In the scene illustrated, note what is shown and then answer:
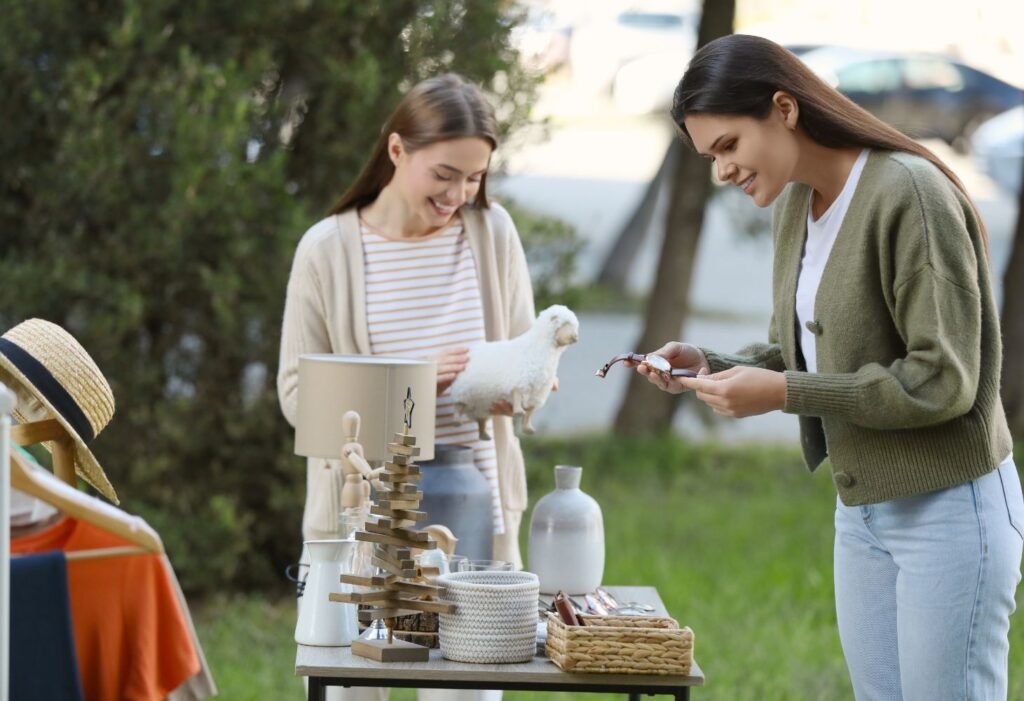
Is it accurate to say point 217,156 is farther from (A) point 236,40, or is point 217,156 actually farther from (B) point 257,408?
(B) point 257,408

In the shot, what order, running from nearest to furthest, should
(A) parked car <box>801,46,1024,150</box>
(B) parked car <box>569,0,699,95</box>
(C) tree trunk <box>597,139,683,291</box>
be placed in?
(C) tree trunk <box>597,139,683,291</box> < (A) parked car <box>801,46,1024,150</box> < (B) parked car <box>569,0,699,95</box>

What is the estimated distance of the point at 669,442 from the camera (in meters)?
8.27

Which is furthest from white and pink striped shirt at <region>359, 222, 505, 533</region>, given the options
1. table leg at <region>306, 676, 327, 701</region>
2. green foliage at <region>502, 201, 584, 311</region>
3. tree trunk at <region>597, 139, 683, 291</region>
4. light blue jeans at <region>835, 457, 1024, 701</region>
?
tree trunk at <region>597, 139, 683, 291</region>

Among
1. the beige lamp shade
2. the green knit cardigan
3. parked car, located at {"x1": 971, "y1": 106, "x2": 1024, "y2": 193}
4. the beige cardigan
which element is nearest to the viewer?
the green knit cardigan

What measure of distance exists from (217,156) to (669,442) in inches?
155

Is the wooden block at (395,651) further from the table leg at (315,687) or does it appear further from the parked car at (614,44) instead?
the parked car at (614,44)

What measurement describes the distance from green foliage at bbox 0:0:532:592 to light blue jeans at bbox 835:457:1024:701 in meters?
3.25

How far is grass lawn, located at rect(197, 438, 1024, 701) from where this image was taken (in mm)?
4930

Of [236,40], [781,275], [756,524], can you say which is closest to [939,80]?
[756,524]

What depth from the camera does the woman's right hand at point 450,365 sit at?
10.0 ft

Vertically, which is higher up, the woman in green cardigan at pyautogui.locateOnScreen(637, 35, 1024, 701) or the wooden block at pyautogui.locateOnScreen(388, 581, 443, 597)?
the woman in green cardigan at pyautogui.locateOnScreen(637, 35, 1024, 701)

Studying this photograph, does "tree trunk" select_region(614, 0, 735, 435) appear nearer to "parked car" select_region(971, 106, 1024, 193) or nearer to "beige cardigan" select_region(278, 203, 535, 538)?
"beige cardigan" select_region(278, 203, 535, 538)

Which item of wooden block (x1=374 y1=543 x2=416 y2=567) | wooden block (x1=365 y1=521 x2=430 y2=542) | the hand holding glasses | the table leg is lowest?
the table leg

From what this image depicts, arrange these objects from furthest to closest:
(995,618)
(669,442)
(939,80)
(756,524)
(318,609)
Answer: (939,80)
(669,442)
(756,524)
(318,609)
(995,618)
